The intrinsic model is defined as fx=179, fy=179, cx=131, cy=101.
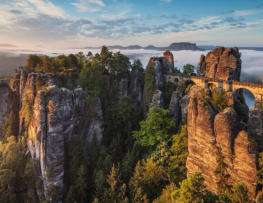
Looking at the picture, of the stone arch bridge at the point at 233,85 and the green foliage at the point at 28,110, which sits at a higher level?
the stone arch bridge at the point at 233,85

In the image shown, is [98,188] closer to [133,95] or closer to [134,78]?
[133,95]

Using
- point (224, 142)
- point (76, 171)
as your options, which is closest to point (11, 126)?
point (76, 171)

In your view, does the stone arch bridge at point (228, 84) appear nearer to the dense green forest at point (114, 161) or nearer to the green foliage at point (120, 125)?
the dense green forest at point (114, 161)

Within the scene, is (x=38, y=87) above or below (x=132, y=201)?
above

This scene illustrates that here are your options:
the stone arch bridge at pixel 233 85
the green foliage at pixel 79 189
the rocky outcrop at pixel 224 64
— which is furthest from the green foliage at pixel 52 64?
the rocky outcrop at pixel 224 64

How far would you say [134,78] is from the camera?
48.6 metres

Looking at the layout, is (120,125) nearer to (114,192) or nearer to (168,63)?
(114,192)

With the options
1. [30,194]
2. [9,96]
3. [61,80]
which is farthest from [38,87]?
[30,194]

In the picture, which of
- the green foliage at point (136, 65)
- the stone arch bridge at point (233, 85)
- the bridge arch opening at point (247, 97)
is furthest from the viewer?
the green foliage at point (136, 65)

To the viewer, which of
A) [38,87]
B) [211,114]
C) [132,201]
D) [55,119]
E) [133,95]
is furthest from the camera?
[133,95]

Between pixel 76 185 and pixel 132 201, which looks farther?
pixel 76 185

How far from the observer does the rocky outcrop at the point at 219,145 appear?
616 inches

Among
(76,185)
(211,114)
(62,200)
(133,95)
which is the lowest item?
(62,200)

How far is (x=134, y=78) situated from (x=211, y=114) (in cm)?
3193
